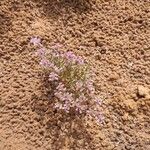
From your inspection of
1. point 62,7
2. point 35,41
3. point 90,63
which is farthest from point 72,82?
point 62,7

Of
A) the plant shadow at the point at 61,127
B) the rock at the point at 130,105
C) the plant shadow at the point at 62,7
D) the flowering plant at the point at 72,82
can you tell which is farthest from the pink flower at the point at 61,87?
the plant shadow at the point at 62,7

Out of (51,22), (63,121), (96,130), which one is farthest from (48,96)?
(51,22)

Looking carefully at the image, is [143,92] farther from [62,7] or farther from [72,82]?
[62,7]

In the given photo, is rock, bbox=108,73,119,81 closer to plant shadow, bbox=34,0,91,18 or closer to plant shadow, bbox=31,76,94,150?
plant shadow, bbox=31,76,94,150

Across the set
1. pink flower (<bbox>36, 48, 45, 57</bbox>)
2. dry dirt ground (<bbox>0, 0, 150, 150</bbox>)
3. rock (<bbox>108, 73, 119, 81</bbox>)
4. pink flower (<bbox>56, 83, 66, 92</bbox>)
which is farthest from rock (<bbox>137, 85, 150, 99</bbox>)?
pink flower (<bbox>36, 48, 45, 57</bbox>)

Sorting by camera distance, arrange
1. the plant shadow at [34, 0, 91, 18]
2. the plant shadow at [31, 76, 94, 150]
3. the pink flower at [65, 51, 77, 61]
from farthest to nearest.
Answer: the plant shadow at [34, 0, 91, 18]
the pink flower at [65, 51, 77, 61]
the plant shadow at [31, 76, 94, 150]

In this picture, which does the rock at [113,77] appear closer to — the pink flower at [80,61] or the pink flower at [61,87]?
the pink flower at [80,61]
